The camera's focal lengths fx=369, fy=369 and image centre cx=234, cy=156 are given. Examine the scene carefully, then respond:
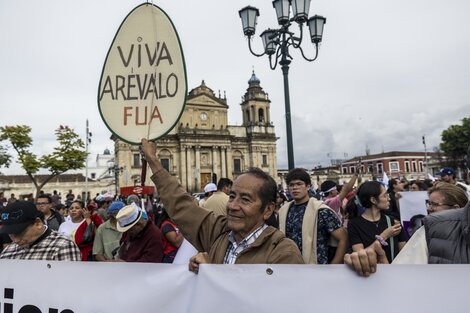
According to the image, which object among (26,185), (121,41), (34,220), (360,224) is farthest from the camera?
(26,185)

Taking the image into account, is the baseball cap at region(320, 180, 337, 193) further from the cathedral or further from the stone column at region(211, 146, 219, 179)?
the stone column at region(211, 146, 219, 179)

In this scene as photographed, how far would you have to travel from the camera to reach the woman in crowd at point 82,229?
17.3ft

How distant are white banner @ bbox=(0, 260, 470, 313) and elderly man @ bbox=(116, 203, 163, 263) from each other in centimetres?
126

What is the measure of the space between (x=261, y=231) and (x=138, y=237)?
1.93 meters

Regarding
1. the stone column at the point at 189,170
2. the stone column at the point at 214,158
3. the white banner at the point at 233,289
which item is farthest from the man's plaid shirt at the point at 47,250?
the stone column at the point at 214,158

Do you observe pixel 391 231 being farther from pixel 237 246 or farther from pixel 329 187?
pixel 329 187

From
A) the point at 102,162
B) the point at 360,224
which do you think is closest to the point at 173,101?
the point at 360,224

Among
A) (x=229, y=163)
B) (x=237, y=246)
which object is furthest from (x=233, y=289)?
(x=229, y=163)

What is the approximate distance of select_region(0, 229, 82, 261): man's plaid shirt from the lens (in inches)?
112

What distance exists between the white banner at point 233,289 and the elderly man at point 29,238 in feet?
1.84

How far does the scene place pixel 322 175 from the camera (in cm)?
6788

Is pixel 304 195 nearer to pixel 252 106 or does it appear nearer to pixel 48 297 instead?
pixel 48 297

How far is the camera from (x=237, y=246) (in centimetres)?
210

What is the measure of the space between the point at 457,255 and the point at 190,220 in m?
1.45
